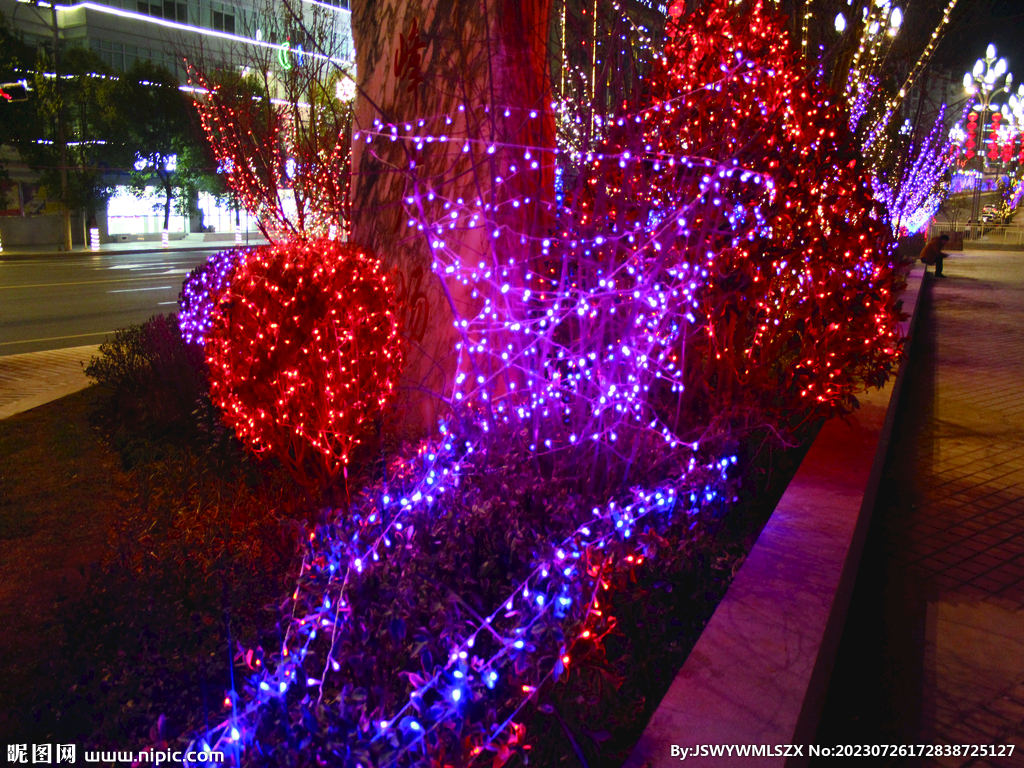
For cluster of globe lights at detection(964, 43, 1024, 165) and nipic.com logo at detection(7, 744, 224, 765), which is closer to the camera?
nipic.com logo at detection(7, 744, 224, 765)

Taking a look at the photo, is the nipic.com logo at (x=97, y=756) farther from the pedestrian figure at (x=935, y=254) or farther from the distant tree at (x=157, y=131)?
the distant tree at (x=157, y=131)

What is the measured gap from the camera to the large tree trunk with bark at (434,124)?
16.6 ft

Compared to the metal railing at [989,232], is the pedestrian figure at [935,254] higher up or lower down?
lower down

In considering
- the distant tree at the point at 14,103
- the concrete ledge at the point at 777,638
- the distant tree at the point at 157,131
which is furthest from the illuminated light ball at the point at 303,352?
the distant tree at the point at 157,131

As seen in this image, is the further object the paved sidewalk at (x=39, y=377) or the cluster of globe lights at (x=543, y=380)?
the paved sidewalk at (x=39, y=377)

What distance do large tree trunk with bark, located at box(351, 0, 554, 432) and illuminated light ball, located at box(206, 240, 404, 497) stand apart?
47 cm

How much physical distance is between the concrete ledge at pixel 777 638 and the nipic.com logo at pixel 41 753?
175cm

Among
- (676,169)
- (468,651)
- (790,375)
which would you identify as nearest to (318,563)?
(468,651)

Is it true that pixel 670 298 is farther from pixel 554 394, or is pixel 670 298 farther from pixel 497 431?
pixel 497 431

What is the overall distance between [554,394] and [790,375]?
7.68 ft

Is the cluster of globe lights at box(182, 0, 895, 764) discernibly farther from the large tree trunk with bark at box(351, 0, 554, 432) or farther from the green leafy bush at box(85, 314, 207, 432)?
the green leafy bush at box(85, 314, 207, 432)

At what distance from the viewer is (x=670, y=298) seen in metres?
4.35

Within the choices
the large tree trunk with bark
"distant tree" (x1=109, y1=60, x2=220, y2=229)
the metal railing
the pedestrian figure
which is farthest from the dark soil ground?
the metal railing

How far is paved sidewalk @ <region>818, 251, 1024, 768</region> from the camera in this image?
3.24 m
